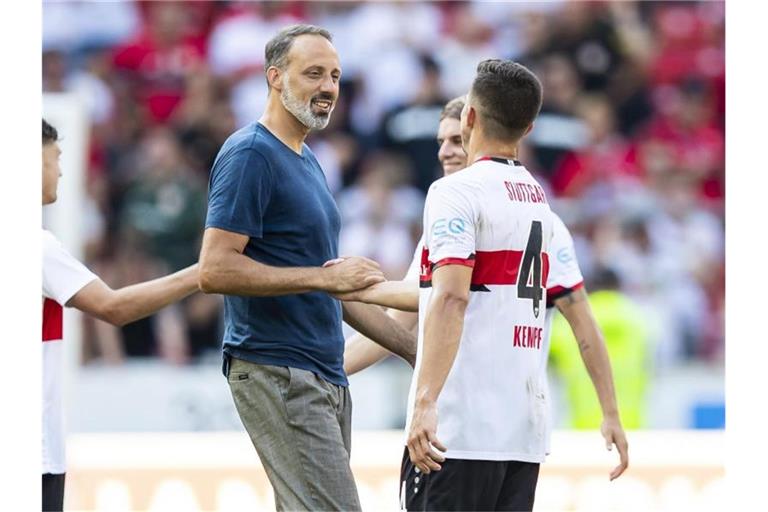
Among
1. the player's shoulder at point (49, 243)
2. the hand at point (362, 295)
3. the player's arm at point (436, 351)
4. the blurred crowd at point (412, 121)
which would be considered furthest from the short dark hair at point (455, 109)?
the blurred crowd at point (412, 121)

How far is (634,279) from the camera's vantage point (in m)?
12.9

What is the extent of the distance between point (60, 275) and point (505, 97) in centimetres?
188

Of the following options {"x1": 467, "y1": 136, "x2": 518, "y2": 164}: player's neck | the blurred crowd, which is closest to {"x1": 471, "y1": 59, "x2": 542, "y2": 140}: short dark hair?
{"x1": 467, "y1": 136, "x2": 518, "y2": 164}: player's neck

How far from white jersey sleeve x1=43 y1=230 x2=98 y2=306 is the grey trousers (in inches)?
32.3

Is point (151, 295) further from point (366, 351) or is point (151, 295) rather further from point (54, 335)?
point (366, 351)

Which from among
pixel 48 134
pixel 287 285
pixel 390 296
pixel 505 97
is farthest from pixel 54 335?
pixel 505 97

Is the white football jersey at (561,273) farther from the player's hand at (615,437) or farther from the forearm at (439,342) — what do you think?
the forearm at (439,342)

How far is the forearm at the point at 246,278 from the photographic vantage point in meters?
4.84

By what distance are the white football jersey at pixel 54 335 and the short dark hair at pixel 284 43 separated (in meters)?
1.10

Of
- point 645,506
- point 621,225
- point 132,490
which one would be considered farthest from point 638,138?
point 132,490

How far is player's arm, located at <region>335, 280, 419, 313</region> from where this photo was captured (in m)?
5.03
